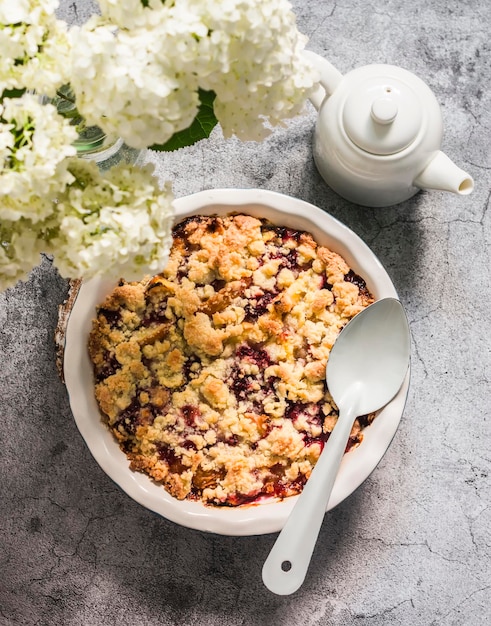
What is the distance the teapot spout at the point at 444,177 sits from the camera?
133 cm

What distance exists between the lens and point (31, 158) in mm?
745

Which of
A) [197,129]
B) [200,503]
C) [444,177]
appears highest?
[197,129]

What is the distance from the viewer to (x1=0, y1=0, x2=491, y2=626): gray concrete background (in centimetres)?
156

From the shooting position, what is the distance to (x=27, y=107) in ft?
2.49

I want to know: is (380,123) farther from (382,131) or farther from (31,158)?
(31,158)

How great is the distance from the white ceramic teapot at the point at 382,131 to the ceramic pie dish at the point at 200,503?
12 centimetres

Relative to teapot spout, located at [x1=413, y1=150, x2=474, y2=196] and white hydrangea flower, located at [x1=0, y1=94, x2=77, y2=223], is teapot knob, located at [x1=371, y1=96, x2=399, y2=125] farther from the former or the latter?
white hydrangea flower, located at [x1=0, y1=94, x2=77, y2=223]

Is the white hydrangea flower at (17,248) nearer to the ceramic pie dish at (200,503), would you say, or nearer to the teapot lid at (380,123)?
the ceramic pie dish at (200,503)

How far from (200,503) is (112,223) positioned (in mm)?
713

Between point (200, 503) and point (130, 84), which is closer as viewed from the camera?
point (130, 84)

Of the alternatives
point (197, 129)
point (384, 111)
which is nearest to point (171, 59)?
point (197, 129)

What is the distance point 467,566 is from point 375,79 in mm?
1003

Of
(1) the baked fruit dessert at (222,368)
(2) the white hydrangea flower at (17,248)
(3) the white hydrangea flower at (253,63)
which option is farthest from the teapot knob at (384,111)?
(2) the white hydrangea flower at (17,248)

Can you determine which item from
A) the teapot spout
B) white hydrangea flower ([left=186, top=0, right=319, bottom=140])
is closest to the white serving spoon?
the teapot spout
